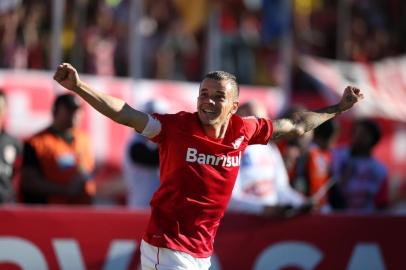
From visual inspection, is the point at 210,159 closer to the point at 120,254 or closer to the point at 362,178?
the point at 120,254

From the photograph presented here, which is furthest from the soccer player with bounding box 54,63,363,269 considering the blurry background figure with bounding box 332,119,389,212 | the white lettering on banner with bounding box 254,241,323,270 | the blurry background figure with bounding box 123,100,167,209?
the blurry background figure with bounding box 332,119,389,212

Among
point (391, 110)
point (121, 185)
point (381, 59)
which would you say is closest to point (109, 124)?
point (121, 185)

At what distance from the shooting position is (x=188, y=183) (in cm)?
616

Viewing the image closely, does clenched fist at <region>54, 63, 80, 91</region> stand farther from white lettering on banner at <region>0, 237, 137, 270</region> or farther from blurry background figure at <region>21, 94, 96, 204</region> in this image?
blurry background figure at <region>21, 94, 96, 204</region>

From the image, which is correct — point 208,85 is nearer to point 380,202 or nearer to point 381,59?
point 380,202

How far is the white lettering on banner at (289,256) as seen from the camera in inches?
338

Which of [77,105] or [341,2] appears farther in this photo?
[341,2]

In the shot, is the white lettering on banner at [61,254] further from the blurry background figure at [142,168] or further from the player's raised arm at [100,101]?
the player's raised arm at [100,101]

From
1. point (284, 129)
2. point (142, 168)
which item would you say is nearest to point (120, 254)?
point (142, 168)

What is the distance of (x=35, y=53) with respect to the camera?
45.9 feet

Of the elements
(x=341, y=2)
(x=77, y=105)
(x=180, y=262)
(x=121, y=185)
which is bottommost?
(x=121, y=185)

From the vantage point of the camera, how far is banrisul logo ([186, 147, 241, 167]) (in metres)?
6.14

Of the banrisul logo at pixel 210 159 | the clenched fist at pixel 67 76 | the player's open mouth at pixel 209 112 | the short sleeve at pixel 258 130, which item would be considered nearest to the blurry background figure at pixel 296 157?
the short sleeve at pixel 258 130

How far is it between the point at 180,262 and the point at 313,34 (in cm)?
1285
